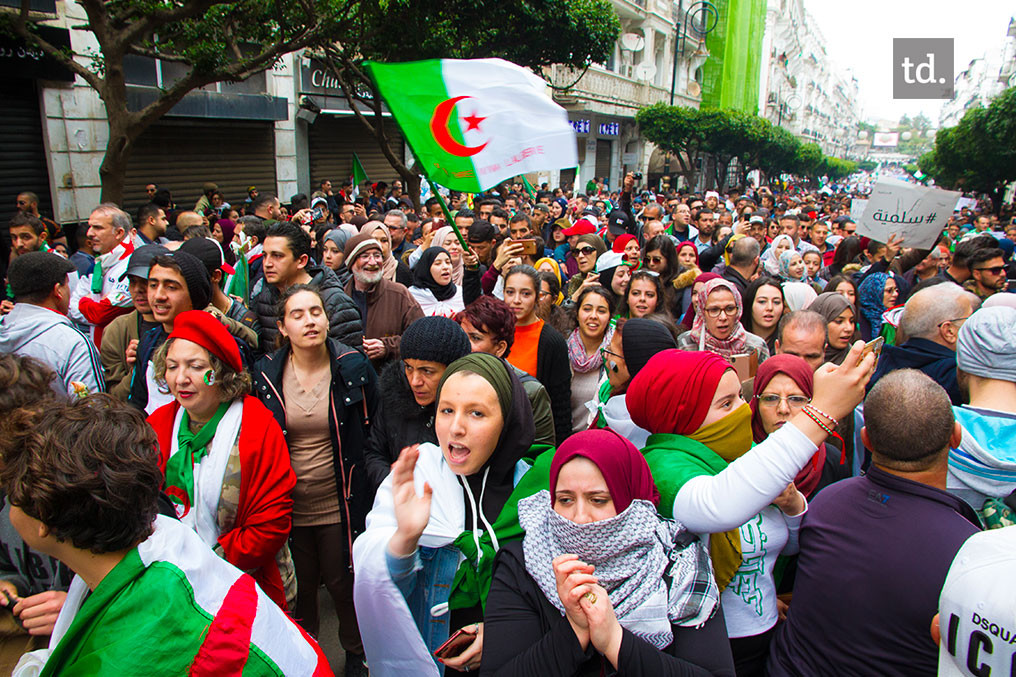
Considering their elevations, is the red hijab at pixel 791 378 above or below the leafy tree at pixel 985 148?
below

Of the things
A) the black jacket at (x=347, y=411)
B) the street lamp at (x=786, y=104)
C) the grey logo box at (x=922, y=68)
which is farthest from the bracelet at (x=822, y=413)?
the street lamp at (x=786, y=104)

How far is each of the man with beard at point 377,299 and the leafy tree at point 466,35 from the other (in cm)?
566

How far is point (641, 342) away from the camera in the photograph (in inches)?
127

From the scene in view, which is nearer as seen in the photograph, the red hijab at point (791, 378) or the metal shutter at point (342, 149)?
the red hijab at point (791, 378)

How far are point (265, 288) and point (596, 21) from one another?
1221cm

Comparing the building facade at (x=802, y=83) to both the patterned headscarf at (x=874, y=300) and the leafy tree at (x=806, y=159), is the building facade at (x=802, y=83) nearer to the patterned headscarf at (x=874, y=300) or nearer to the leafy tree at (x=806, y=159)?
the leafy tree at (x=806, y=159)

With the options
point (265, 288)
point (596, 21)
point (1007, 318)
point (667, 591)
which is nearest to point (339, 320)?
point (265, 288)

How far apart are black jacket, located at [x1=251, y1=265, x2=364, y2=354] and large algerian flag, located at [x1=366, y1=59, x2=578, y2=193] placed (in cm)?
101

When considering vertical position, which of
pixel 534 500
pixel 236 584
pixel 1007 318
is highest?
pixel 1007 318

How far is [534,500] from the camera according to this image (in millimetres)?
1799

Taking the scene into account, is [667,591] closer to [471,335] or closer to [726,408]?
[726,408]

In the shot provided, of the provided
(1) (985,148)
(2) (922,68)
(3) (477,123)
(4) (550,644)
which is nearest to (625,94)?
(1) (985,148)

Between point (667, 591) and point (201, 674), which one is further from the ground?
point (667, 591)

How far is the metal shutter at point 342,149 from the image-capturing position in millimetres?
A: 16453
